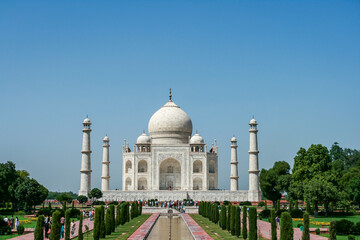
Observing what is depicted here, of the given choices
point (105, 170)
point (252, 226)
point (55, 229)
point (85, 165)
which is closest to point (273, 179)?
point (105, 170)

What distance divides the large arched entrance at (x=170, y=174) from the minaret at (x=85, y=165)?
723 centimetres

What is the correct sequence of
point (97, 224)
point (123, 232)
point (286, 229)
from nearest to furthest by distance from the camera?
point (286, 229), point (97, 224), point (123, 232)

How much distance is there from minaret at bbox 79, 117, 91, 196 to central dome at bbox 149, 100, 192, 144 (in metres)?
7.82

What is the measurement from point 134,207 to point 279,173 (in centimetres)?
1858

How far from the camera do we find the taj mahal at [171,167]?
43938mm

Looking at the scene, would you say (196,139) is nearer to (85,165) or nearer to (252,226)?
(85,165)

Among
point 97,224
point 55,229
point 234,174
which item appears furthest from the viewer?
point 234,174

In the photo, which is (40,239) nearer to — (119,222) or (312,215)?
(119,222)

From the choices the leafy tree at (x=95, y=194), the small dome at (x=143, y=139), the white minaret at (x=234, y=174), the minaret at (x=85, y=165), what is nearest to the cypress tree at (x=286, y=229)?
the leafy tree at (x=95, y=194)

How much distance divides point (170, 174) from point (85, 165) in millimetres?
8371

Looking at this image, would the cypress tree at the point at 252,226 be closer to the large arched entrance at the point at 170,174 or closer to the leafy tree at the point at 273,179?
the leafy tree at the point at 273,179

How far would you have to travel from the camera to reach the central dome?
164 feet

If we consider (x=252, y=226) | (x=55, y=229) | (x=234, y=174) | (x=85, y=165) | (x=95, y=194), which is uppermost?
(x=85, y=165)

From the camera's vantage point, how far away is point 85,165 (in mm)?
44219
